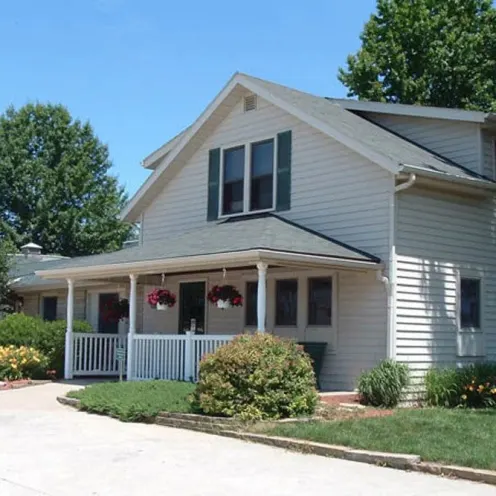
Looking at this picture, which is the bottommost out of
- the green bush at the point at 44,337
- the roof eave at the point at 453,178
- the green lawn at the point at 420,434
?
the green lawn at the point at 420,434

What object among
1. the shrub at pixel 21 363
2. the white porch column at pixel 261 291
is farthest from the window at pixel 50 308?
the white porch column at pixel 261 291

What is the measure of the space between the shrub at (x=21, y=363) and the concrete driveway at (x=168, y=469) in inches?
276

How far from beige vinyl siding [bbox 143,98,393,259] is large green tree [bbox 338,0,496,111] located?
13.2 meters

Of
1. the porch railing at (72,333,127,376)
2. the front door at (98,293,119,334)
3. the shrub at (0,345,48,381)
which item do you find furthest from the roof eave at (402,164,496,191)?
the front door at (98,293,119,334)

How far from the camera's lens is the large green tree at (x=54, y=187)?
44844mm

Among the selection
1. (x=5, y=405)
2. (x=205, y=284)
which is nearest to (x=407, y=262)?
(x=205, y=284)

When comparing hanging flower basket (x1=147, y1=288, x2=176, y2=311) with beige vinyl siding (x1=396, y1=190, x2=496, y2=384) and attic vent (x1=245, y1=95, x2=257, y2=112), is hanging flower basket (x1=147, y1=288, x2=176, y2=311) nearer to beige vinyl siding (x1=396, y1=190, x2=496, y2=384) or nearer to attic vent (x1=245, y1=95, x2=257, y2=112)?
attic vent (x1=245, y1=95, x2=257, y2=112)

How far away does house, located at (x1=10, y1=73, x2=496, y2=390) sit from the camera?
1591 centimetres

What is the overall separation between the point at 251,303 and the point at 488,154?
617 cm

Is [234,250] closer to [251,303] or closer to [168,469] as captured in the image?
[251,303]

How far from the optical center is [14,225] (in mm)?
45094

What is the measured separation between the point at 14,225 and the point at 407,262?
3316 centimetres

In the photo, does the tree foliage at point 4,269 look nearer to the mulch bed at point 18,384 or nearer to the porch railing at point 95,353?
the porch railing at point 95,353

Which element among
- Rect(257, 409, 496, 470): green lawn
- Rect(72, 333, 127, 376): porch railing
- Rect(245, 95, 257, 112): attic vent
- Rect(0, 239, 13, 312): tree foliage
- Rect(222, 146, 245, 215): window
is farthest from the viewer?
Rect(0, 239, 13, 312): tree foliage
